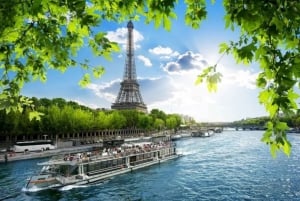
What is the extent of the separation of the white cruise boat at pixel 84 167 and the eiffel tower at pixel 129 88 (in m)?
103

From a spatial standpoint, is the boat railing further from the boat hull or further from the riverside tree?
the riverside tree

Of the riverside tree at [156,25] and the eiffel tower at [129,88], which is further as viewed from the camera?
the eiffel tower at [129,88]

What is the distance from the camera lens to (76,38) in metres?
6.04

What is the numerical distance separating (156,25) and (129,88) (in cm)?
15115

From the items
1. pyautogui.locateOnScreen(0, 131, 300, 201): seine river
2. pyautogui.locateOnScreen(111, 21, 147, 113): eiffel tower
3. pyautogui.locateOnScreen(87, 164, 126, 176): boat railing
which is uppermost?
pyautogui.locateOnScreen(111, 21, 147, 113): eiffel tower

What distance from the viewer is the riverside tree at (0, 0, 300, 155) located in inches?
137

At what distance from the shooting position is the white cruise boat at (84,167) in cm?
3491

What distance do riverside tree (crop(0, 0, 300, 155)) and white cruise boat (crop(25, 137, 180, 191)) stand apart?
29.1 metres

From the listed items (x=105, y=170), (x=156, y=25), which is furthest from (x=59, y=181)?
(x=156, y=25)

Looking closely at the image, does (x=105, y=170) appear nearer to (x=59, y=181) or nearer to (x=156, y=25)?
(x=59, y=181)

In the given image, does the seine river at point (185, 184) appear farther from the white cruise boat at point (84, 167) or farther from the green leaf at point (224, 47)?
the green leaf at point (224, 47)

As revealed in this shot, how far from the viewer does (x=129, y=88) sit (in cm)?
15512

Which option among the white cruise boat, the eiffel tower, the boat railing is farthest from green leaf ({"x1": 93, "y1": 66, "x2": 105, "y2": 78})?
the eiffel tower

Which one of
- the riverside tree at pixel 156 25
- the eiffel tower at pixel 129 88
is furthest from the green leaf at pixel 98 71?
the eiffel tower at pixel 129 88
